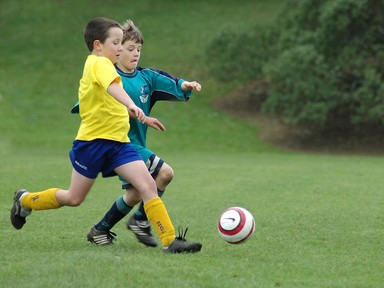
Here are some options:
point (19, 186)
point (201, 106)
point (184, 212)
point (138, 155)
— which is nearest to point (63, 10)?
point (201, 106)

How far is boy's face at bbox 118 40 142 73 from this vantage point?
778 centimetres

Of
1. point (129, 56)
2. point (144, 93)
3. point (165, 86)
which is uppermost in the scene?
point (129, 56)

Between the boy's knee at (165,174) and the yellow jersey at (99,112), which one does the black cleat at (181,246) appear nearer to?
the boy's knee at (165,174)

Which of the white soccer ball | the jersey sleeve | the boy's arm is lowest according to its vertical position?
the white soccer ball

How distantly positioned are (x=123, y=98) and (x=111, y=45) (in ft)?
2.37

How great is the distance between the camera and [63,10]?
123ft

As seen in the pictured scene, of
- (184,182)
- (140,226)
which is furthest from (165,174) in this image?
(184,182)

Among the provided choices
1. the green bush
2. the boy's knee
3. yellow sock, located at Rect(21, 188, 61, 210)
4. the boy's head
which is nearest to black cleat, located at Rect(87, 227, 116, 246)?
yellow sock, located at Rect(21, 188, 61, 210)

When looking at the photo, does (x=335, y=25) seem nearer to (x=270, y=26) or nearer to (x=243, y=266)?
(x=270, y=26)

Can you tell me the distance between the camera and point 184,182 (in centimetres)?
1586

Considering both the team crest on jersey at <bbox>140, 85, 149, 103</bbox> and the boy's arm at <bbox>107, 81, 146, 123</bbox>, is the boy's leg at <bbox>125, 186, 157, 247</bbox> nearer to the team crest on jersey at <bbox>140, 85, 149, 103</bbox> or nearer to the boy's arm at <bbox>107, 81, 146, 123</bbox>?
the team crest on jersey at <bbox>140, 85, 149, 103</bbox>

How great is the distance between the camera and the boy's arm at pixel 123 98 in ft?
21.9

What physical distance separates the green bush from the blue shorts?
710 inches

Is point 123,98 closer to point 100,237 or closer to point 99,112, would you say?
point 99,112
